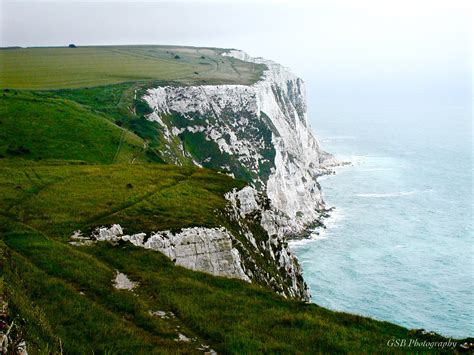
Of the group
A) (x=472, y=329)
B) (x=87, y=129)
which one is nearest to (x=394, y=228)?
(x=472, y=329)

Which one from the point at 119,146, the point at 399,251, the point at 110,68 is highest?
the point at 110,68

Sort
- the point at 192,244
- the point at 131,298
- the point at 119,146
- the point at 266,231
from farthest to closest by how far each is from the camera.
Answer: the point at 119,146, the point at 266,231, the point at 192,244, the point at 131,298

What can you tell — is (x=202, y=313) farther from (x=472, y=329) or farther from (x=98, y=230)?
(x=472, y=329)

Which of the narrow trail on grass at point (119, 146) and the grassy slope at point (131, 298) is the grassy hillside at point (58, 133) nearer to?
the narrow trail on grass at point (119, 146)

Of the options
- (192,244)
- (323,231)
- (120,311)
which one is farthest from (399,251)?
(120,311)

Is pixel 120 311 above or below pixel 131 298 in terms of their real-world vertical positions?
below

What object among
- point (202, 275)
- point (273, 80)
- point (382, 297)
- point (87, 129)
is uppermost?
point (273, 80)

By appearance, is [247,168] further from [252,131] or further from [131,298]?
[131,298]
